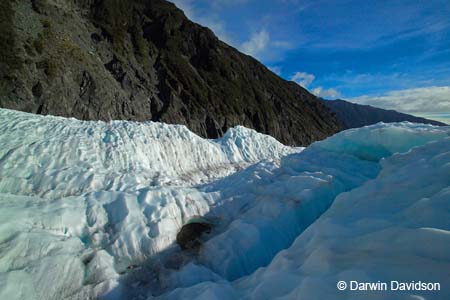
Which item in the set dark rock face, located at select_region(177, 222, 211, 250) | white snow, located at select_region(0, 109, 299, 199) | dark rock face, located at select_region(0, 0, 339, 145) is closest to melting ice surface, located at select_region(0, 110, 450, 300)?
white snow, located at select_region(0, 109, 299, 199)

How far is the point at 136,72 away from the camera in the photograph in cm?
4494

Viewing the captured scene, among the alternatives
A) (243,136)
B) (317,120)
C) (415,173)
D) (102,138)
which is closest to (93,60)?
(243,136)

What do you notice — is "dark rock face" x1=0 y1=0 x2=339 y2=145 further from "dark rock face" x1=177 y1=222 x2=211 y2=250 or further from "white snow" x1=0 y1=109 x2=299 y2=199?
"dark rock face" x1=177 y1=222 x2=211 y2=250

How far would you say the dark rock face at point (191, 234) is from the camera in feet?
27.1

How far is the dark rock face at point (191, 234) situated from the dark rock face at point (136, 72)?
2690 centimetres

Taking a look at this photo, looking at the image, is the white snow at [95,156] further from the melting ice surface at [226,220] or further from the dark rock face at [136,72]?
the dark rock face at [136,72]

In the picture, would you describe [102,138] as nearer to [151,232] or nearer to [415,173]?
[151,232]

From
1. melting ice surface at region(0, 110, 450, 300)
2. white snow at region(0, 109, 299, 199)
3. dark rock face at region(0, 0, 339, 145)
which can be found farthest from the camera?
dark rock face at region(0, 0, 339, 145)

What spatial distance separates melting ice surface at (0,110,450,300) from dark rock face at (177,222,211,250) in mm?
292

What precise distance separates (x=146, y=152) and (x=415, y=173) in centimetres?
1364

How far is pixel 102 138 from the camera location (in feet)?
49.6

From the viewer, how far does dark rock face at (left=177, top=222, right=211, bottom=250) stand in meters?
8.25

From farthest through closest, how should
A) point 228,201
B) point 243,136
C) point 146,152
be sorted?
point 243,136 → point 146,152 → point 228,201

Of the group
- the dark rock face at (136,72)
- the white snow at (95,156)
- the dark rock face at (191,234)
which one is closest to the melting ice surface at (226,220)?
the white snow at (95,156)
